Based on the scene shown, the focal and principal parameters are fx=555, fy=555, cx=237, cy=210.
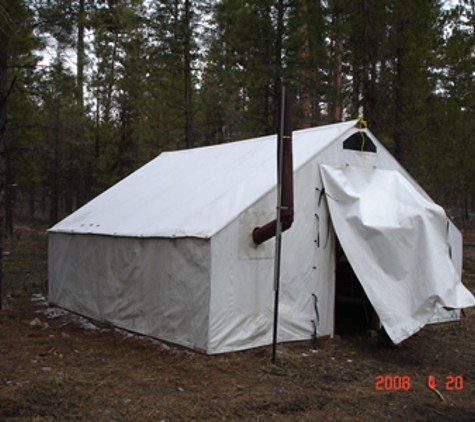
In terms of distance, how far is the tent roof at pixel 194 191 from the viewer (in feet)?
23.6

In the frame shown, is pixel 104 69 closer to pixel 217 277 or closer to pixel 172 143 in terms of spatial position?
pixel 172 143

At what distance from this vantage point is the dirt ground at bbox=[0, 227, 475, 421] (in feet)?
16.1

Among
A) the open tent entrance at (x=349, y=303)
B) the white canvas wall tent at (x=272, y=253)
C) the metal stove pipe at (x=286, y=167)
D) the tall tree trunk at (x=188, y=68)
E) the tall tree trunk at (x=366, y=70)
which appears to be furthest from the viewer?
the tall tree trunk at (x=188, y=68)

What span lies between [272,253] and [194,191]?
1.95m

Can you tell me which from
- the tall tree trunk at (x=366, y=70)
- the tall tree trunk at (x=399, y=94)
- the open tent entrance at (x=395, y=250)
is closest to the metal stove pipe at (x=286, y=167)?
the open tent entrance at (x=395, y=250)

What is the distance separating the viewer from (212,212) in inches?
281

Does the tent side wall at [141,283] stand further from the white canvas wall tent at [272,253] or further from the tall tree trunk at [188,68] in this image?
the tall tree trunk at [188,68]

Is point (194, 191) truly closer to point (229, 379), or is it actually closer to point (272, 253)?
point (272, 253)

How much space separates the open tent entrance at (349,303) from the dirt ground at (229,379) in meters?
0.65

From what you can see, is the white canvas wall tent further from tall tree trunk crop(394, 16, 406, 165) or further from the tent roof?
tall tree trunk crop(394, 16, 406, 165)

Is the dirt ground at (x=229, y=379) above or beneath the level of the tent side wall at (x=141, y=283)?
beneath

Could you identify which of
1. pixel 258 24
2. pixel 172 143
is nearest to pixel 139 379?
pixel 258 24

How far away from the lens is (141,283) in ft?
25.2

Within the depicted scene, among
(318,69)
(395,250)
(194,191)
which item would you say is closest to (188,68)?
(318,69)
